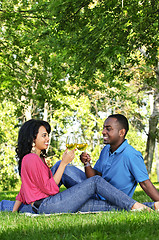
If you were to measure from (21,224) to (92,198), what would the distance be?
1512 millimetres

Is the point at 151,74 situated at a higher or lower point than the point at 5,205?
higher

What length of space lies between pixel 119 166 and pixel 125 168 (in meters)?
0.09

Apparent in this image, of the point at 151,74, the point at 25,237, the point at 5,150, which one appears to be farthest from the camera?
the point at 5,150

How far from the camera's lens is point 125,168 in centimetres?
493

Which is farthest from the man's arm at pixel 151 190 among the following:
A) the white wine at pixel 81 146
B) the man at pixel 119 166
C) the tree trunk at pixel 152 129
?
the tree trunk at pixel 152 129

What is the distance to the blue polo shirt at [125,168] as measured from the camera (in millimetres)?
4789

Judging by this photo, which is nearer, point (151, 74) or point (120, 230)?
point (120, 230)

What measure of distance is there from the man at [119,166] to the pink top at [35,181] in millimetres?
671

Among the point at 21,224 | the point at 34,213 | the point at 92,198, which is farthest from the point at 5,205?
the point at 21,224

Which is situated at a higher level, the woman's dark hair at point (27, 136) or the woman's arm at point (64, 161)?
the woman's dark hair at point (27, 136)

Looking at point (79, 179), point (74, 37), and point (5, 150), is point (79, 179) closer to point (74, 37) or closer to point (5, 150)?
point (74, 37)

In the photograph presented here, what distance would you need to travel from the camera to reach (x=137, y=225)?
11.2ft

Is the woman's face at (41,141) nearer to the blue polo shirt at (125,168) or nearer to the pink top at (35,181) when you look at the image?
the pink top at (35,181)

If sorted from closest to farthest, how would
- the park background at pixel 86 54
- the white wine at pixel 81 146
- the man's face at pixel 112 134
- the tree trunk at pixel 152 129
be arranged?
the park background at pixel 86 54, the white wine at pixel 81 146, the man's face at pixel 112 134, the tree trunk at pixel 152 129
